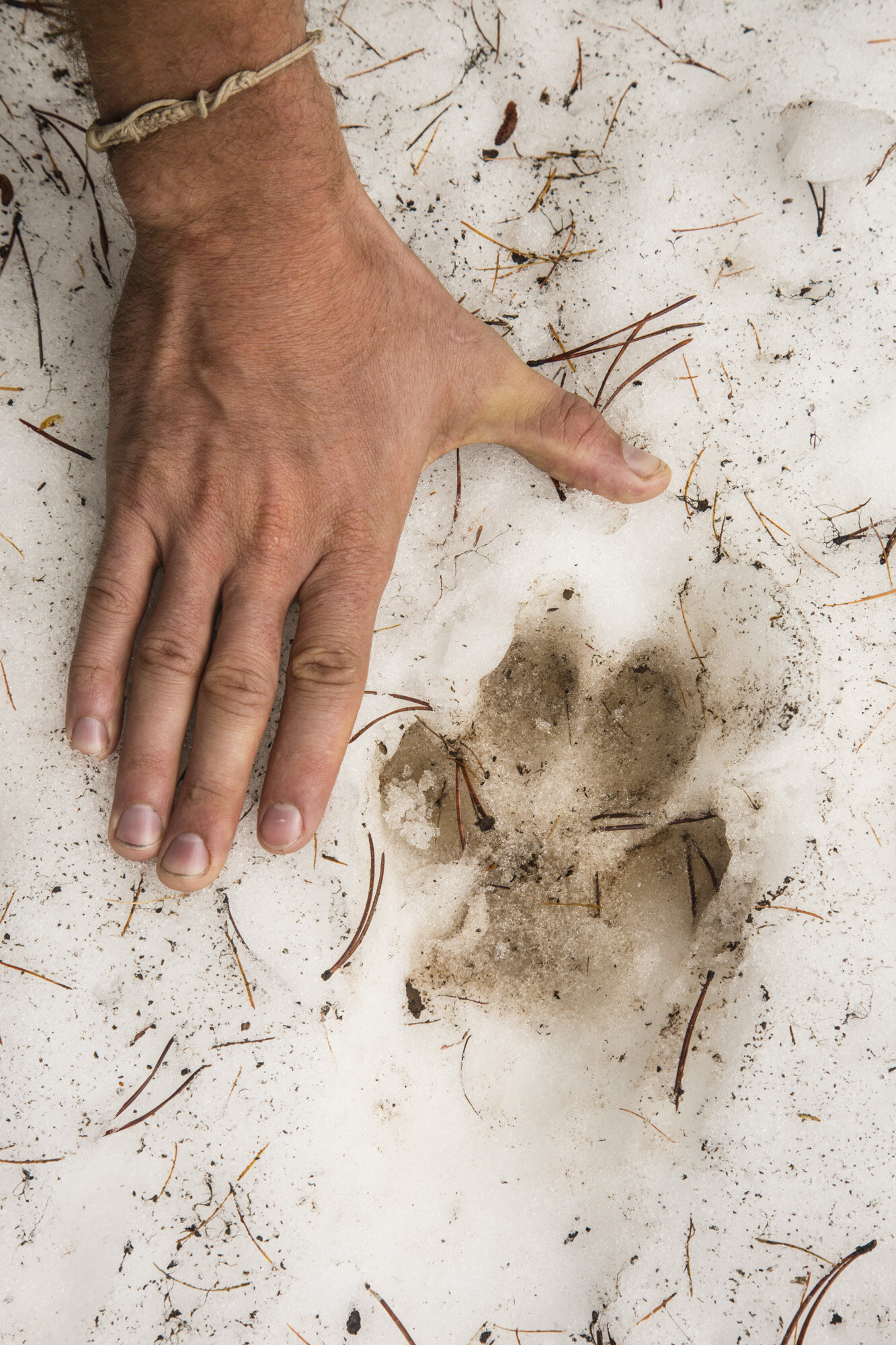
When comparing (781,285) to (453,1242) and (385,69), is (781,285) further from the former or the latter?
(453,1242)

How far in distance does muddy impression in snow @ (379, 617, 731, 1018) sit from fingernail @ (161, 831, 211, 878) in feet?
1.36

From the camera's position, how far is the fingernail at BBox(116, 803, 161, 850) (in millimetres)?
1610

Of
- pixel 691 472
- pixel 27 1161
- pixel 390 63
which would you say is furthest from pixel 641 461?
pixel 27 1161

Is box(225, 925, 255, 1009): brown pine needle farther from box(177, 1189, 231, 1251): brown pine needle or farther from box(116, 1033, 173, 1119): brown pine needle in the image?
box(177, 1189, 231, 1251): brown pine needle

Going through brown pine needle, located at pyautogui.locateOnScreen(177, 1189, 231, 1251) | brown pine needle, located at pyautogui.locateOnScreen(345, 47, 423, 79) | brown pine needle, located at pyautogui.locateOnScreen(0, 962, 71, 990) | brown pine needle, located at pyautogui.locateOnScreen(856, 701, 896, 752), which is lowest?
brown pine needle, located at pyautogui.locateOnScreen(177, 1189, 231, 1251)

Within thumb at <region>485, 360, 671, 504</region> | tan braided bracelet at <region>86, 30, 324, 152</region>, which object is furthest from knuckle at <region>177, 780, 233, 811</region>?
tan braided bracelet at <region>86, 30, 324, 152</region>

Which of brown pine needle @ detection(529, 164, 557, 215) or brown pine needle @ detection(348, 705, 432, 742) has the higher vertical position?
brown pine needle @ detection(529, 164, 557, 215)

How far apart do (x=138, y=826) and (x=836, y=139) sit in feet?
7.10

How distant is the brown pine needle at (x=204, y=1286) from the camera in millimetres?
1694

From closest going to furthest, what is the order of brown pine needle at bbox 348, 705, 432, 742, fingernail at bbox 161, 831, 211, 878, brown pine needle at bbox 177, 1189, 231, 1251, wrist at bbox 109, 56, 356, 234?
1. wrist at bbox 109, 56, 356, 234
2. fingernail at bbox 161, 831, 211, 878
3. brown pine needle at bbox 177, 1189, 231, 1251
4. brown pine needle at bbox 348, 705, 432, 742

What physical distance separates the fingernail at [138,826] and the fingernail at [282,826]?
22 cm

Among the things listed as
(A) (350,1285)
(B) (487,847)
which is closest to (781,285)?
(B) (487,847)

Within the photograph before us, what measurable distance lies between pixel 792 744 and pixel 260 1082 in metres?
1.39

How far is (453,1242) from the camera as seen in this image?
5.74 feet
